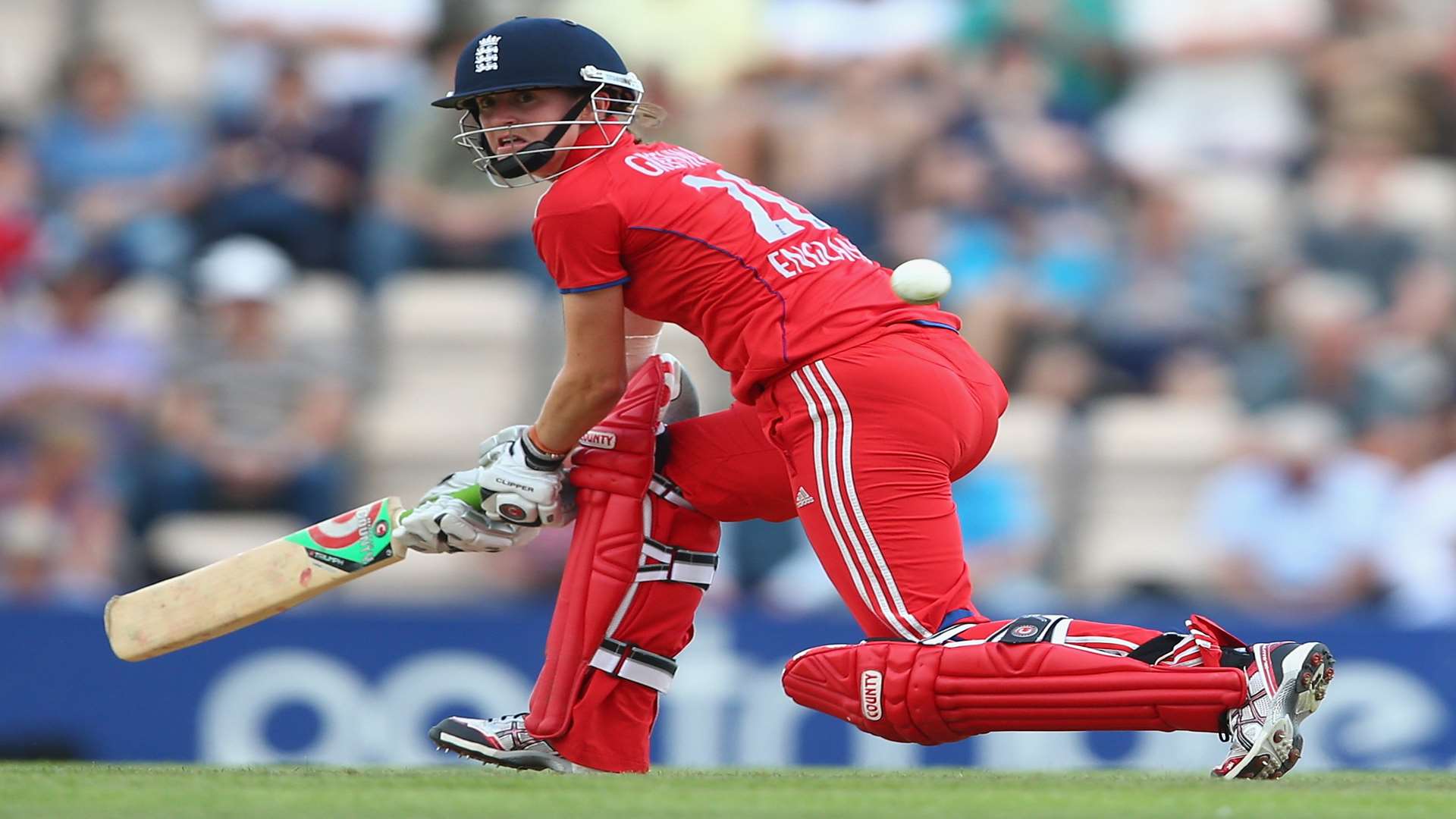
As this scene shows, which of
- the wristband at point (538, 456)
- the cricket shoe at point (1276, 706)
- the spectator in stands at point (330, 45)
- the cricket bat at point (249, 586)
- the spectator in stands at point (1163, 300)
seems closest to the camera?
the cricket shoe at point (1276, 706)

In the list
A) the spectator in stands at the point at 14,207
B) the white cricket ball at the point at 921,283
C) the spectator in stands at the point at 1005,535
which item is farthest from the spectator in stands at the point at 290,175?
the white cricket ball at the point at 921,283

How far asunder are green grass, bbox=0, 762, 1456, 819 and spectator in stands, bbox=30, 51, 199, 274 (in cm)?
422

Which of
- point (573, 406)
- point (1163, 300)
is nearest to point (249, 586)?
point (573, 406)

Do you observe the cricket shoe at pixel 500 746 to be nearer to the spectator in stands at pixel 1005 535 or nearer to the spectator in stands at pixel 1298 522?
the spectator in stands at pixel 1005 535

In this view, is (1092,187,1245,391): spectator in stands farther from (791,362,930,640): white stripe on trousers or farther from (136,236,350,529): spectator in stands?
(791,362,930,640): white stripe on trousers

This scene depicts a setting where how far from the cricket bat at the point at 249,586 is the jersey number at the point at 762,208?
1010 mm

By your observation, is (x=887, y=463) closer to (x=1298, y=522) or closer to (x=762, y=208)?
(x=762, y=208)

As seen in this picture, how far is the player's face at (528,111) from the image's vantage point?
431cm

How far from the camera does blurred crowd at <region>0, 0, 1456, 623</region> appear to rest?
746cm

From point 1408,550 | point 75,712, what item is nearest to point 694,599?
point 75,712

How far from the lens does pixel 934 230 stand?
27.0 feet

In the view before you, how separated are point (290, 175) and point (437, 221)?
62 centimetres

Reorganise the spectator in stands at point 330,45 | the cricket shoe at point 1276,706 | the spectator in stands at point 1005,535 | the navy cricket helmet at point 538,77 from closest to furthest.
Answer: the cricket shoe at point 1276,706 → the navy cricket helmet at point 538,77 → the spectator in stands at point 1005,535 → the spectator in stands at point 330,45

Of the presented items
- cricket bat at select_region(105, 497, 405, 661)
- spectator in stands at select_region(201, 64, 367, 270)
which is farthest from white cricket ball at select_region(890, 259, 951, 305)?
spectator in stands at select_region(201, 64, 367, 270)
